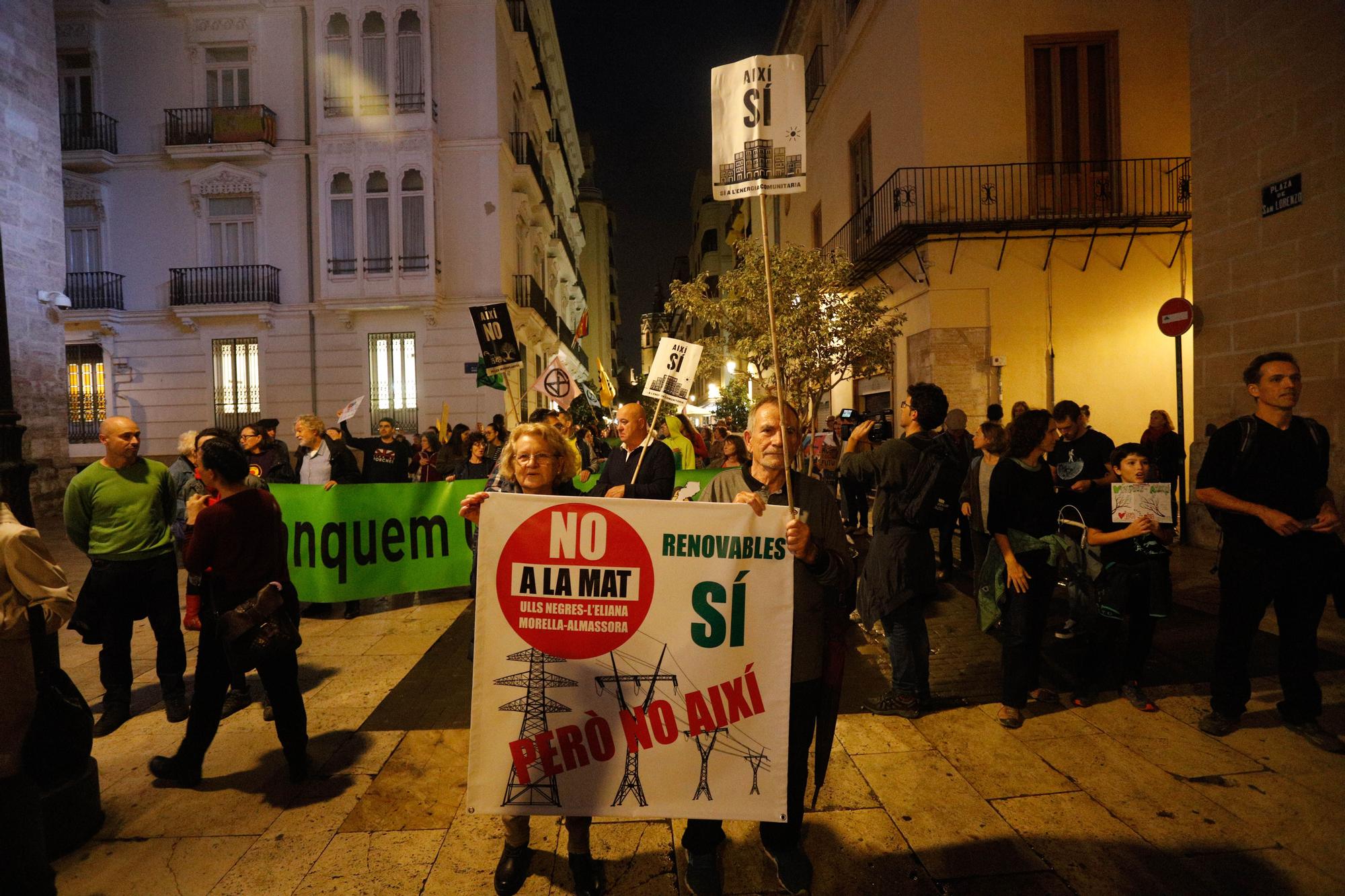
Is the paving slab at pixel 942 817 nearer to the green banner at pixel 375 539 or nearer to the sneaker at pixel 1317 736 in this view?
the sneaker at pixel 1317 736

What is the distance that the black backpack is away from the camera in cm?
430

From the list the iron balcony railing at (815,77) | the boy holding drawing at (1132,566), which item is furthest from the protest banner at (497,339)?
the iron balcony railing at (815,77)

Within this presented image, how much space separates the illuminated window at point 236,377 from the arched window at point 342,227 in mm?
3588

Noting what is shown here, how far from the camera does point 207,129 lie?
71.2 ft

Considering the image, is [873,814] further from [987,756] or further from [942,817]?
[987,756]

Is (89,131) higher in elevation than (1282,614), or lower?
higher

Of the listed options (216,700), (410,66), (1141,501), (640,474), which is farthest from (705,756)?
(410,66)

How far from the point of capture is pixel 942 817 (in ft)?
10.6

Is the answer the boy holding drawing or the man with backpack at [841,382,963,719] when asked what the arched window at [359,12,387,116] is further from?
the boy holding drawing

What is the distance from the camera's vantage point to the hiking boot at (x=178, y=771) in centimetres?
366

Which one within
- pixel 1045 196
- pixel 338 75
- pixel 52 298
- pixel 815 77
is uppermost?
pixel 338 75

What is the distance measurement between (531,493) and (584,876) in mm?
1506

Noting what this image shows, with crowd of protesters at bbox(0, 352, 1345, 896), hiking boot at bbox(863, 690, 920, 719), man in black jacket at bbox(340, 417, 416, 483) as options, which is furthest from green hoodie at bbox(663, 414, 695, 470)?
hiking boot at bbox(863, 690, 920, 719)

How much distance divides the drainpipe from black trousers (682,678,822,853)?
21.9 meters
